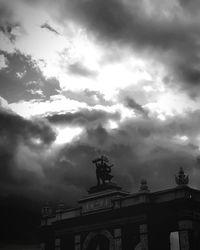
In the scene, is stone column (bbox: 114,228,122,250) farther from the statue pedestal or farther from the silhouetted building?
Result: the statue pedestal

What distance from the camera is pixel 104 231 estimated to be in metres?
45.4

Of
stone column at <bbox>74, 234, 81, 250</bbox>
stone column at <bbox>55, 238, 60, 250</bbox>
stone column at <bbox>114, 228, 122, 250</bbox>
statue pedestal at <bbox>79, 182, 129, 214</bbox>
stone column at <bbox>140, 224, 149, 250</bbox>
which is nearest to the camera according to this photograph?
stone column at <bbox>140, 224, 149, 250</bbox>

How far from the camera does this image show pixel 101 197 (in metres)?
46.6

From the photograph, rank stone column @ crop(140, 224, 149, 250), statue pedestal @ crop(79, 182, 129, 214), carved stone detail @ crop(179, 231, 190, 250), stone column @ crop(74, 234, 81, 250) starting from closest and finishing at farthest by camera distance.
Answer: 1. carved stone detail @ crop(179, 231, 190, 250)
2. stone column @ crop(140, 224, 149, 250)
3. statue pedestal @ crop(79, 182, 129, 214)
4. stone column @ crop(74, 234, 81, 250)

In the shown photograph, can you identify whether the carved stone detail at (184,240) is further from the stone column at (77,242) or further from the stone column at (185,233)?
the stone column at (77,242)

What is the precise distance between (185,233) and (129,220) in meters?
6.34

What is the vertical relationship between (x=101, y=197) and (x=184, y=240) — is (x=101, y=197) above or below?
above

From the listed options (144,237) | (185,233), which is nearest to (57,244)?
(144,237)

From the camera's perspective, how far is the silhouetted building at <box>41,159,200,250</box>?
3978 centimetres

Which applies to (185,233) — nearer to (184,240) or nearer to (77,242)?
(184,240)

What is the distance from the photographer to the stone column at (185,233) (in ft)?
126

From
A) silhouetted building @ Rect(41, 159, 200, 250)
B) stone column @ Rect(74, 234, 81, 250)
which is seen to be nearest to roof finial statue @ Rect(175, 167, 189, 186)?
silhouetted building @ Rect(41, 159, 200, 250)

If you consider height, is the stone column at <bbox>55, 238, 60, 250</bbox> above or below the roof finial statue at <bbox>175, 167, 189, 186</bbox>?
below

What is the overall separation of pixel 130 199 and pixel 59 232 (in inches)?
439
